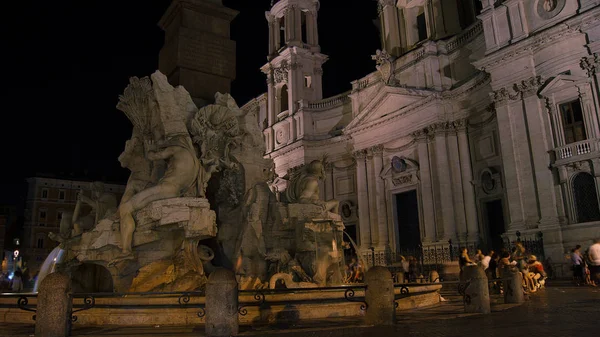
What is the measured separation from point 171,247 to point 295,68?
29.5 meters

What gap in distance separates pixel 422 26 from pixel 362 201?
13.5m

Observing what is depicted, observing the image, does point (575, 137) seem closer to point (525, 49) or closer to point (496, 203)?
point (525, 49)

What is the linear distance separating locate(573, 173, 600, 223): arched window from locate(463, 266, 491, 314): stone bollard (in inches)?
560

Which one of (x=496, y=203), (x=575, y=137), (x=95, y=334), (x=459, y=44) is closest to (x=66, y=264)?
(x=95, y=334)

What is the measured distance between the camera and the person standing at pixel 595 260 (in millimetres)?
13370

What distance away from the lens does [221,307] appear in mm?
5930

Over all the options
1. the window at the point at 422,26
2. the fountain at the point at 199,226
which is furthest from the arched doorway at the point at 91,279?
the window at the point at 422,26

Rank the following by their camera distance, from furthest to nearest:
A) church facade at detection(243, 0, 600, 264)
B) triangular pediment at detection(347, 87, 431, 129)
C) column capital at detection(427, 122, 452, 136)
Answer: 1. triangular pediment at detection(347, 87, 431, 129)
2. column capital at detection(427, 122, 452, 136)
3. church facade at detection(243, 0, 600, 264)

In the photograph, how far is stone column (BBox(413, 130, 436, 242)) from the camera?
2792 cm

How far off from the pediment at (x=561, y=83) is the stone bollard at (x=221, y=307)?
64.1 ft

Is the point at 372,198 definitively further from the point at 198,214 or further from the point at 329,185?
the point at 198,214

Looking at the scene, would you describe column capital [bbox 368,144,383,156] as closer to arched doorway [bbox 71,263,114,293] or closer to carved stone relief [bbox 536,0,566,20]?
carved stone relief [bbox 536,0,566,20]

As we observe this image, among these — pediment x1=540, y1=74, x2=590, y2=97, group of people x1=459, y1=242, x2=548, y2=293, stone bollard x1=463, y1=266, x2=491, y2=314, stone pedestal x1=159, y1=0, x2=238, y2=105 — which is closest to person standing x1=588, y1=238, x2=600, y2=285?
group of people x1=459, y1=242, x2=548, y2=293

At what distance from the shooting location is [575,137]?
20.4 meters
